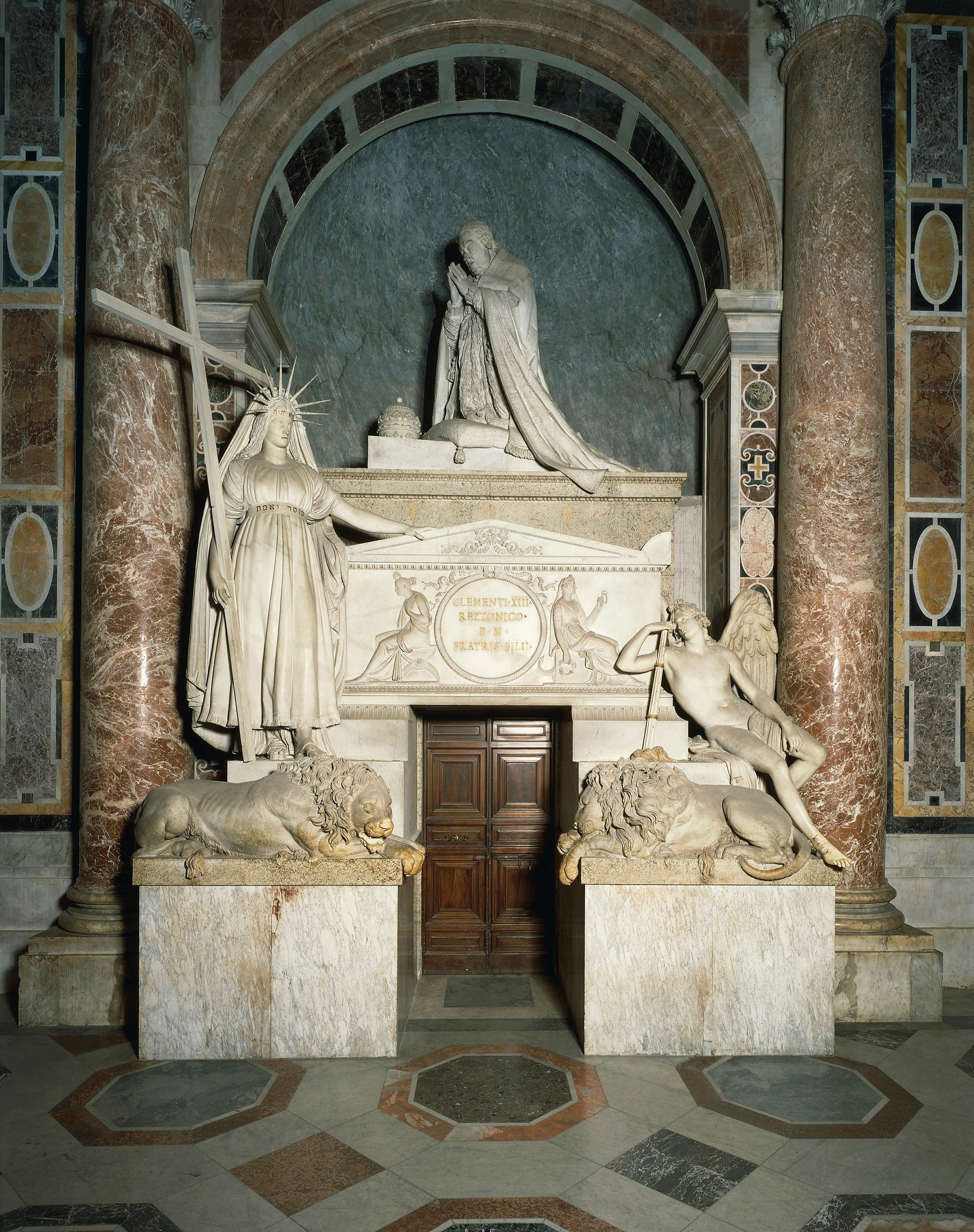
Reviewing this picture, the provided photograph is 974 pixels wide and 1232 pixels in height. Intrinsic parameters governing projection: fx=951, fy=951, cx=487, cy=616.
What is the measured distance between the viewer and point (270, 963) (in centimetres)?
436

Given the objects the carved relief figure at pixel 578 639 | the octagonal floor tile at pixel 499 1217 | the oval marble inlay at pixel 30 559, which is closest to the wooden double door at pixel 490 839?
the carved relief figure at pixel 578 639

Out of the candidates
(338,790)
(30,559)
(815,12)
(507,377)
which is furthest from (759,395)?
(30,559)

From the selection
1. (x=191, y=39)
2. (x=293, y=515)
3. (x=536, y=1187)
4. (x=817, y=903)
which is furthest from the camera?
(x=191, y=39)

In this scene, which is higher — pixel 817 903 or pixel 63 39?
pixel 63 39

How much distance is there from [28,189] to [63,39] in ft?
3.36

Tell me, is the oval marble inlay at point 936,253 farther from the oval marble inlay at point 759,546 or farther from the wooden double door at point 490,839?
the wooden double door at point 490,839

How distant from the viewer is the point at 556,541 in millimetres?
5555

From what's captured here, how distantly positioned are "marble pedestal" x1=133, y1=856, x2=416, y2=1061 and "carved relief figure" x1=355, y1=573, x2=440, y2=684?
52.6 inches

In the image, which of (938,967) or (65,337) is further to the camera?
(65,337)

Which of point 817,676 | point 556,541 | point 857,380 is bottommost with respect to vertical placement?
point 817,676

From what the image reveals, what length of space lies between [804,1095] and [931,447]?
167 inches

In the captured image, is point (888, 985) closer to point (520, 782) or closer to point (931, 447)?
point (520, 782)

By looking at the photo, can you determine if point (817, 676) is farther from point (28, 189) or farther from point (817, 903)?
point (28, 189)

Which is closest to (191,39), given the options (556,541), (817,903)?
(556,541)
